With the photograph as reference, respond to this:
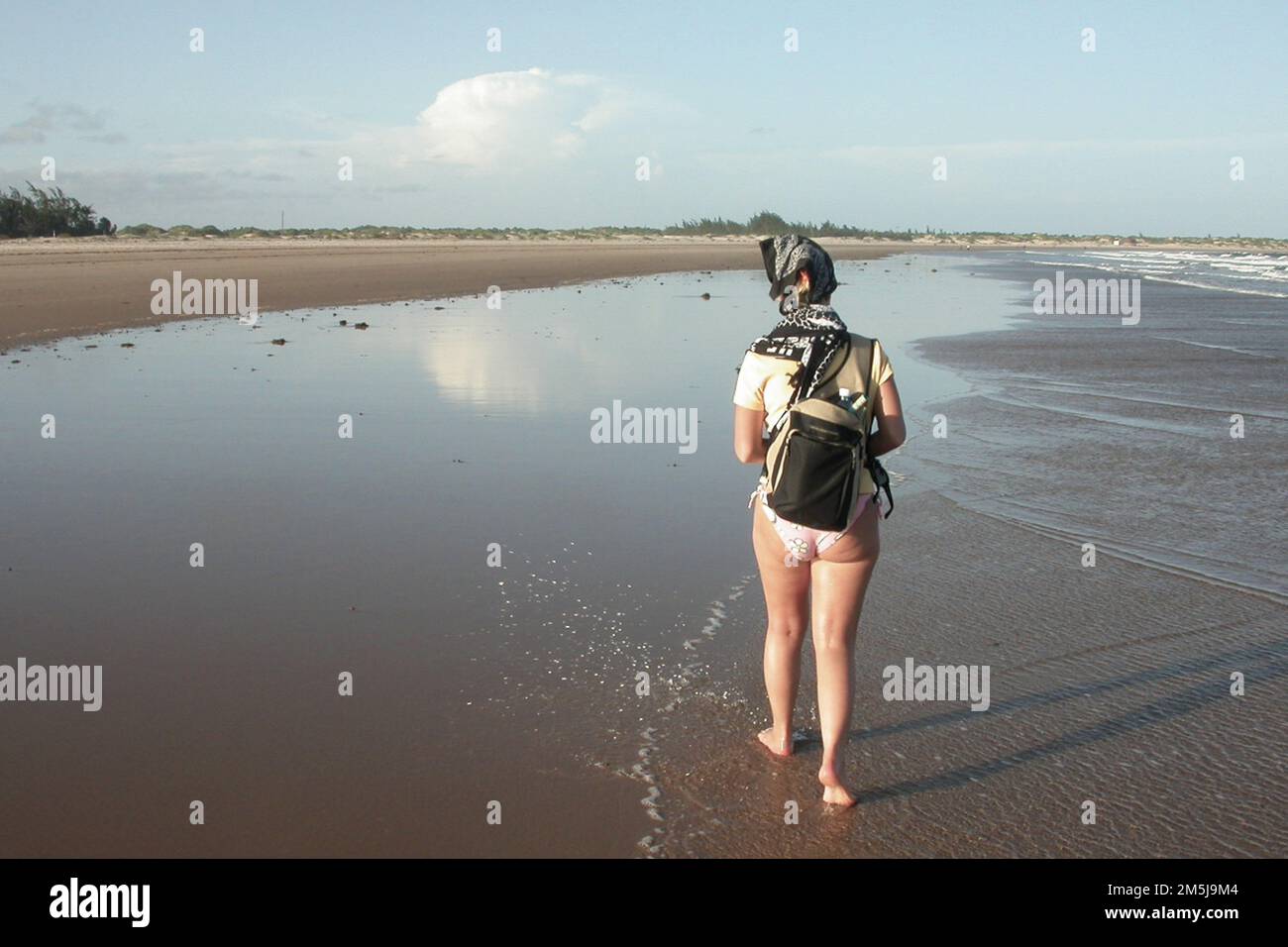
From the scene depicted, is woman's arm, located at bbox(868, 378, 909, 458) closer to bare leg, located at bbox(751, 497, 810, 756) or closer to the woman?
the woman

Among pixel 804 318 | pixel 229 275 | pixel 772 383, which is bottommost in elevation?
pixel 772 383

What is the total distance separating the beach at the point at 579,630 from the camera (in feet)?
12.0

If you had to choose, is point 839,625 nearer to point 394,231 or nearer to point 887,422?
point 887,422

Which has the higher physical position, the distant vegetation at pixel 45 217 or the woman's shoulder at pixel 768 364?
the distant vegetation at pixel 45 217

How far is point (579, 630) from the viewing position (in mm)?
5172

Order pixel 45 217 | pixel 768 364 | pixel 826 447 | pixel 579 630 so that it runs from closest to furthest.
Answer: pixel 826 447, pixel 768 364, pixel 579 630, pixel 45 217

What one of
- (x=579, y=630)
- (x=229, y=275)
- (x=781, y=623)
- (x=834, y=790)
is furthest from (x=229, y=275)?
(x=834, y=790)

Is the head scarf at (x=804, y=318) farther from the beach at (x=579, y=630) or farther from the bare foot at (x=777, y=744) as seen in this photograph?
the beach at (x=579, y=630)

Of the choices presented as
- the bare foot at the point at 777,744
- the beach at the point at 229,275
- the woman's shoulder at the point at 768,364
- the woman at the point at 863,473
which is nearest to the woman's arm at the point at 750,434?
the woman at the point at 863,473

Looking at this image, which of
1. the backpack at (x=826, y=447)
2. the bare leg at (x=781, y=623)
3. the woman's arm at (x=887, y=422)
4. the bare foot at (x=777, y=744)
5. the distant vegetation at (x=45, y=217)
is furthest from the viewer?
the distant vegetation at (x=45, y=217)

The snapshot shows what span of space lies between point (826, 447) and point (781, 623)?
2.51ft

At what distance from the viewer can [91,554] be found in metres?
5.99

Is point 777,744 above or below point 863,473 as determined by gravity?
below

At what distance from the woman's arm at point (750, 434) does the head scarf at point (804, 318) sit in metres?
0.18
